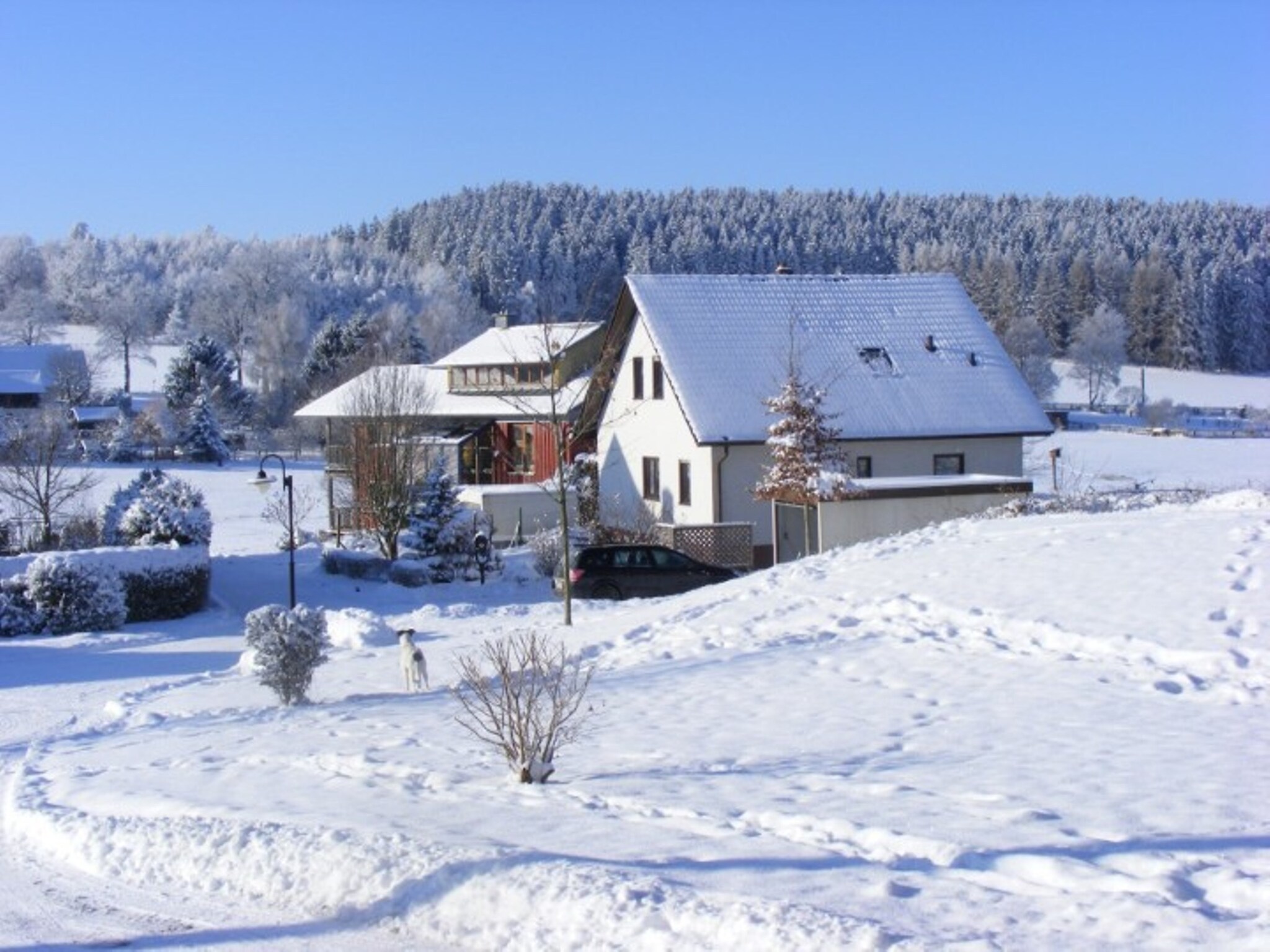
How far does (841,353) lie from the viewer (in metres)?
36.4

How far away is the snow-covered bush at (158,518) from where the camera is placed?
1248 inches

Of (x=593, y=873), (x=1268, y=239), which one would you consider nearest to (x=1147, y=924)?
(x=593, y=873)

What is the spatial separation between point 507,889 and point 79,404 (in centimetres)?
9012

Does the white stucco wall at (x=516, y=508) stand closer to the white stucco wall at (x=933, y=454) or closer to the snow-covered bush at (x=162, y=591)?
the white stucco wall at (x=933, y=454)

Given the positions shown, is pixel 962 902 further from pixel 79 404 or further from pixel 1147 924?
pixel 79 404

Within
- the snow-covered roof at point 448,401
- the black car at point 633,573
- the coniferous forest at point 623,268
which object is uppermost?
the coniferous forest at point 623,268

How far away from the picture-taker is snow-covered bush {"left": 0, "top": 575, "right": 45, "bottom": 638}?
27.4 m

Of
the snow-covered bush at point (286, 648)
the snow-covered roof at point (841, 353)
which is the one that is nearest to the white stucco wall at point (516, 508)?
the snow-covered roof at point (841, 353)

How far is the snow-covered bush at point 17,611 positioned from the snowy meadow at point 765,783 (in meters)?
6.72

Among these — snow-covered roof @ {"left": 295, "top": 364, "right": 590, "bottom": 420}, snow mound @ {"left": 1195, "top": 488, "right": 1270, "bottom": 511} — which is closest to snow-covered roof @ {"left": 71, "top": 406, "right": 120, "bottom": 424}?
A: snow-covered roof @ {"left": 295, "top": 364, "right": 590, "bottom": 420}

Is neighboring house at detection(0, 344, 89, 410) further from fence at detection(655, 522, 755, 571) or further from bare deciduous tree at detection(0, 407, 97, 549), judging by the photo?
fence at detection(655, 522, 755, 571)

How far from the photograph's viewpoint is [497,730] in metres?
10.6

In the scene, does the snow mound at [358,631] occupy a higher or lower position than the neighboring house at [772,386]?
lower

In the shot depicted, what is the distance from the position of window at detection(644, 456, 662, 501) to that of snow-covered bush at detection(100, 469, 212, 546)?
11.4 metres
